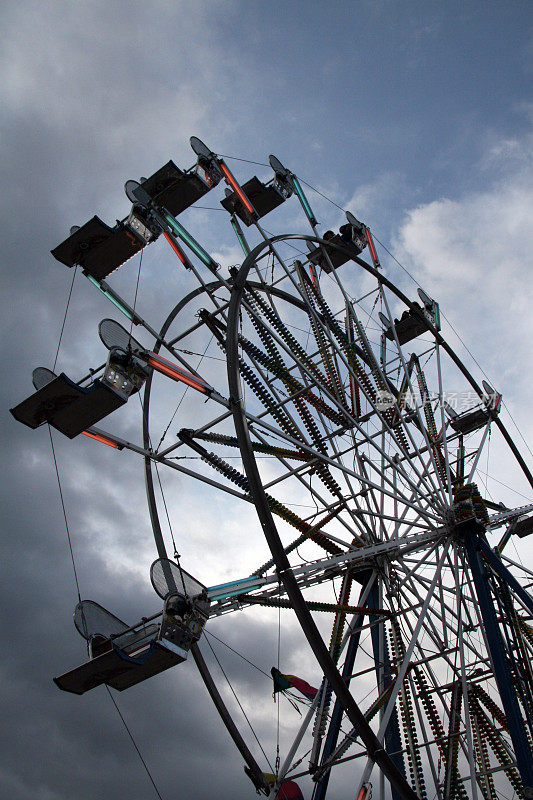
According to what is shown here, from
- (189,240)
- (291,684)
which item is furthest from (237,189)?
(291,684)

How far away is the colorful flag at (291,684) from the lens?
14398 millimetres

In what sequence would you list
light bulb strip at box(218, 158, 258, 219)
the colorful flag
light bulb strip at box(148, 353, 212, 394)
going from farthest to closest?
light bulb strip at box(218, 158, 258, 219), the colorful flag, light bulb strip at box(148, 353, 212, 394)

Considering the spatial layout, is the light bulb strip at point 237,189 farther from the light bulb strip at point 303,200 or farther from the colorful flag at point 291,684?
the colorful flag at point 291,684

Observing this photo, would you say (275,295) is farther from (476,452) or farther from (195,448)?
(476,452)

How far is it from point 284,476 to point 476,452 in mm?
5663

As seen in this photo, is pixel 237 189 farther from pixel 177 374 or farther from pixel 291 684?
pixel 291 684

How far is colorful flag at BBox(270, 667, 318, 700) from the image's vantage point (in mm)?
14398

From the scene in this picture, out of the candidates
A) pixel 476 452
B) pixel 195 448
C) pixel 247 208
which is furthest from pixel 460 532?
pixel 247 208

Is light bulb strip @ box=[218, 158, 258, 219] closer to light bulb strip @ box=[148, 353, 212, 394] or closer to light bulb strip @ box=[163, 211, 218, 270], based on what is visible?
light bulb strip @ box=[163, 211, 218, 270]

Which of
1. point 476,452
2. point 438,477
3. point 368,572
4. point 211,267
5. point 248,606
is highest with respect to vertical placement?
point 211,267

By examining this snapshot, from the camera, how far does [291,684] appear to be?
14469 mm

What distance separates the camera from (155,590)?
13.0m

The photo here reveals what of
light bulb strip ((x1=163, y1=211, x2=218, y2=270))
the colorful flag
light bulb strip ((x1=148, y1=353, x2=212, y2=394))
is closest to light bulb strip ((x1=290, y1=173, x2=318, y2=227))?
light bulb strip ((x1=163, y1=211, x2=218, y2=270))

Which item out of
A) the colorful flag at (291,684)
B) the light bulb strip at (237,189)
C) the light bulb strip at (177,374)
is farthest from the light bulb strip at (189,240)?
the colorful flag at (291,684)
